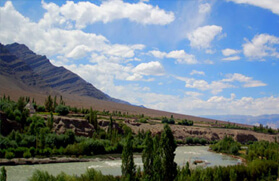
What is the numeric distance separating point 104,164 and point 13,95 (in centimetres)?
8810

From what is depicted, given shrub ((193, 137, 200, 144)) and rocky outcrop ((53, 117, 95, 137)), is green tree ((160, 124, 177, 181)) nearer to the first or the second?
rocky outcrop ((53, 117, 95, 137))

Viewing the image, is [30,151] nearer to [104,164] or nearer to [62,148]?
[62,148]

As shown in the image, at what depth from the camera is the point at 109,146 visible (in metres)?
57.7

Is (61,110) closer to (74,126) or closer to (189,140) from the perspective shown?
(74,126)

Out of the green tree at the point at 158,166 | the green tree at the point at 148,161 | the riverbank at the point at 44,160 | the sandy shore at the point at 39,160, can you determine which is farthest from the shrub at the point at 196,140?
the green tree at the point at 158,166

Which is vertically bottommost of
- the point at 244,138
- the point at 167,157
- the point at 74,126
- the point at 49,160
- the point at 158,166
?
the point at 49,160

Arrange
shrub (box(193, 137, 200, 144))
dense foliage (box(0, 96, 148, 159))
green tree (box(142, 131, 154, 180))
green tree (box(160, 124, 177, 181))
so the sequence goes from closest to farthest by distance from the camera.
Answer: green tree (box(160, 124, 177, 181)) < green tree (box(142, 131, 154, 180)) < dense foliage (box(0, 96, 148, 159)) < shrub (box(193, 137, 200, 144))

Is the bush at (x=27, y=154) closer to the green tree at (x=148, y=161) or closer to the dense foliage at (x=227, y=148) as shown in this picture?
the green tree at (x=148, y=161)

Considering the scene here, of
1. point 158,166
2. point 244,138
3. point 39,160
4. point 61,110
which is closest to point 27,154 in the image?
point 39,160

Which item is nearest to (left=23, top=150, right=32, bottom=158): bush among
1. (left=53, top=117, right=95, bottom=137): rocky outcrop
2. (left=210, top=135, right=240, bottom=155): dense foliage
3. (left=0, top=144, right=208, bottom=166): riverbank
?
(left=0, top=144, right=208, bottom=166): riverbank

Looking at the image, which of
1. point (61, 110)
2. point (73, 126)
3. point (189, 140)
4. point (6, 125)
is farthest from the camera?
point (189, 140)

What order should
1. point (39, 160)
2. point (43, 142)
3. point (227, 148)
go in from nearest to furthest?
point (39, 160), point (43, 142), point (227, 148)

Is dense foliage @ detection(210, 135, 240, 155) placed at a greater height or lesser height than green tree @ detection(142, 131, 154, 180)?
lesser

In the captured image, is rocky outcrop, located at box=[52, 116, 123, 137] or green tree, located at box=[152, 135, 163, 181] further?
rocky outcrop, located at box=[52, 116, 123, 137]
